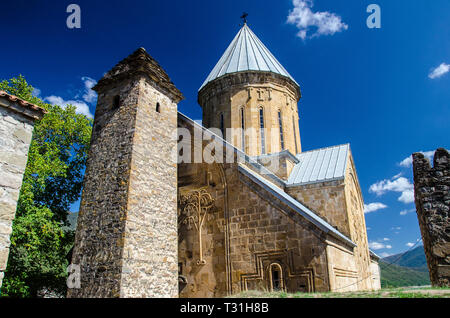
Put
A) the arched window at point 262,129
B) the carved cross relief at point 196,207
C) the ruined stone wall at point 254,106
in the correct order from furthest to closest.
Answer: the ruined stone wall at point 254,106 → the arched window at point 262,129 → the carved cross relief at point 196,207

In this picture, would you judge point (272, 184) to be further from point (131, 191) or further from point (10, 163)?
point (10, 163)

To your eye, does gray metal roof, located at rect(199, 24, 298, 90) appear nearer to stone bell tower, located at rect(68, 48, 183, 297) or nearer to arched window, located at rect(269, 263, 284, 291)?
stone bell tower, located at rect(68, 48, 183, 297)

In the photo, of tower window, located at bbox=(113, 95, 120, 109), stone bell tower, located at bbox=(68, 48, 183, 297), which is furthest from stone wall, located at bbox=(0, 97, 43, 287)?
tower window, located at bbox=(113, 95, 120, 109)

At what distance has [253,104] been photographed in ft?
52.5

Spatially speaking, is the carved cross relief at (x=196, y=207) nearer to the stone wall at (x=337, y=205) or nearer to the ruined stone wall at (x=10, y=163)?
the stone wall at (x=337, y=205)

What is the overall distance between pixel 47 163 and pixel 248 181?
27.4 ft

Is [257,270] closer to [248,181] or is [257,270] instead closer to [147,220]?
[248,181]

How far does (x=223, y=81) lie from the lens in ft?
55.0

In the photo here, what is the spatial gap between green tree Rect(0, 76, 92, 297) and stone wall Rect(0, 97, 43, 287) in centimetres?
607

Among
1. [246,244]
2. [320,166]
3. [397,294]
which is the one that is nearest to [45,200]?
[246,244]

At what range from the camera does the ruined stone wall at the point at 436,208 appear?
267 inches

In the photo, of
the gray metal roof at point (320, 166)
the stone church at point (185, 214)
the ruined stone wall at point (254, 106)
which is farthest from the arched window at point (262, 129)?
the stone church at point (185, 214)

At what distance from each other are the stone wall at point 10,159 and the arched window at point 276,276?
584 cm
